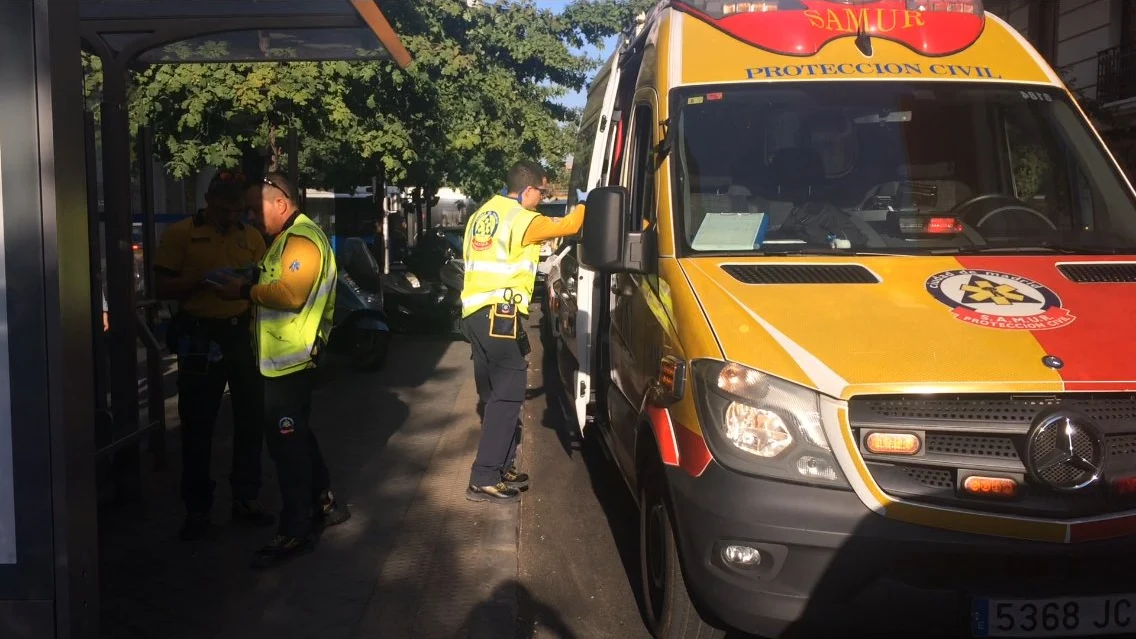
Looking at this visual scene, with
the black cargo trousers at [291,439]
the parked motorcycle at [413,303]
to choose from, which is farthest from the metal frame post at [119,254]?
the parked motorcycle at [413,303]

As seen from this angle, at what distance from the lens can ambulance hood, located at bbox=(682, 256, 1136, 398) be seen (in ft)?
10.7

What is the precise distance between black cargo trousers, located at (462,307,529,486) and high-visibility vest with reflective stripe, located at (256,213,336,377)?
1250 mm

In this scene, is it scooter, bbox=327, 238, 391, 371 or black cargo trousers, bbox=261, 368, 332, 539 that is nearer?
black cargo trousers, bbox=261, 368, 332, 539

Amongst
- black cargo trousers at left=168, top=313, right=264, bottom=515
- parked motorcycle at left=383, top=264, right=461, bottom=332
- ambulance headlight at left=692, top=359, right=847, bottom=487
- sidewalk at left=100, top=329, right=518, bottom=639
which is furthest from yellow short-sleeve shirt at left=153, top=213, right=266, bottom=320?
parked motorcycle at left=383, top=264, right=461, bottom=332

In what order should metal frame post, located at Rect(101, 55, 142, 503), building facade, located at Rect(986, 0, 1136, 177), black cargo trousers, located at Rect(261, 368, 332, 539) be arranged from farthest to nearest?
building facade, located at Rect(986, 0, 1136, 177)
metal frame post, located at Rect(101, 55, 142, 503)
black cargo trousers, located at Rect(261, 368, 332, 539)

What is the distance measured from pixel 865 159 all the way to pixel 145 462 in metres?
5.03

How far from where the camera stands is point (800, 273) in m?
3.94

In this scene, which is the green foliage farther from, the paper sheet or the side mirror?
the paper sheet

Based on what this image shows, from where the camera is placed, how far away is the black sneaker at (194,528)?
5.47 metres

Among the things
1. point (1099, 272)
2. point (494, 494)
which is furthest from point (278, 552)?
point (1099, 272)

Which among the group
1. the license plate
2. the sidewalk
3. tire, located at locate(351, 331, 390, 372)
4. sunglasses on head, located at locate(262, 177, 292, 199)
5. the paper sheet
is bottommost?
the sidewalk

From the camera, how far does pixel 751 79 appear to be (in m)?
4.76

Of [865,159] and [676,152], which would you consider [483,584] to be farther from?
[865,159]

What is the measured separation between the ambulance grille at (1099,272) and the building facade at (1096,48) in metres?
11.3
